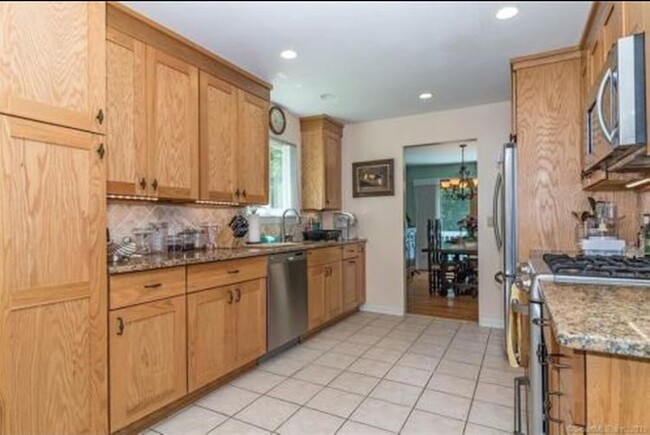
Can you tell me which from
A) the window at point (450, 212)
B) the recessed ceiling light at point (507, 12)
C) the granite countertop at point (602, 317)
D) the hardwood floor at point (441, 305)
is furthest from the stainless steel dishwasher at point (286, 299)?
the window at point (450, 212)

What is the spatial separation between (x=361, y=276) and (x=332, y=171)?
127 centimetres

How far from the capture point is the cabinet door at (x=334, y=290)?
3.57 m

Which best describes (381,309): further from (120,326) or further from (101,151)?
(101,151)

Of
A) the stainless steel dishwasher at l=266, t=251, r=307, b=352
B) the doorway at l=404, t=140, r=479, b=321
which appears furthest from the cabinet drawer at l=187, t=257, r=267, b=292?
the doorway at l=404, t=140, r=479, b=321

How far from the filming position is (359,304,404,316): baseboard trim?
4.17m

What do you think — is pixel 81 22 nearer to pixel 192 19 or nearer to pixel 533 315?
pixel 192 19

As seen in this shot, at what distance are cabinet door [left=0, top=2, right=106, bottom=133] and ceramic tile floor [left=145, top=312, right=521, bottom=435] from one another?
1.53 meters

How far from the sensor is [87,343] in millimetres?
1529

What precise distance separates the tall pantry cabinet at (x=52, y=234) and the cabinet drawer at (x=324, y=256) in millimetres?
1873

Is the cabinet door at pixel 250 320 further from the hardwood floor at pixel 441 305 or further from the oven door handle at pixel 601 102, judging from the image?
the hardwood floor at pixel 441 305

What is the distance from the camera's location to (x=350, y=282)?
4020mm

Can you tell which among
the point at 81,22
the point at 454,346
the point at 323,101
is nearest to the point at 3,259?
the point at 81,22

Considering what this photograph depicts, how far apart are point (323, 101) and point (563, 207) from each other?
2133 mm

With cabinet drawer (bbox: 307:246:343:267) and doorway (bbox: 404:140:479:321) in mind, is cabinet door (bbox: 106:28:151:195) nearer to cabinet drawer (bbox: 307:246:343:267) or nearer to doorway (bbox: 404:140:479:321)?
cabinet drawer (bbox: 307:246:343:267)
